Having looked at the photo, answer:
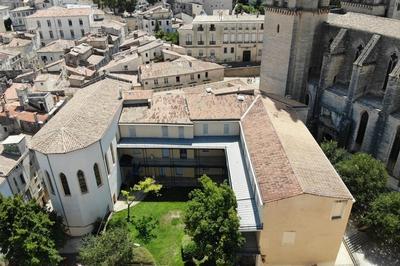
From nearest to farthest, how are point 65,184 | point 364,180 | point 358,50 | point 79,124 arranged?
point 65,184
point 364,180
point 79,124
point 358,50

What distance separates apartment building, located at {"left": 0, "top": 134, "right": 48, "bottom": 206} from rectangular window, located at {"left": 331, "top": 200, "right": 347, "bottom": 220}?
29173 millimetres

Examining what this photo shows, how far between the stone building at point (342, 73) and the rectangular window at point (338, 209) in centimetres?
1547

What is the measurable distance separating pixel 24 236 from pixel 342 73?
4297 cm

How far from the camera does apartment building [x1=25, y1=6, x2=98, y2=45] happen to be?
95062 mm

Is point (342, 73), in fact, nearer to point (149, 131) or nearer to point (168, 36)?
point (149, 131)

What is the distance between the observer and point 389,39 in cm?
4100

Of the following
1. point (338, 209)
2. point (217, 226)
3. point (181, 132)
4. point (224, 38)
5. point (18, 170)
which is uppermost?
point (224, 38)

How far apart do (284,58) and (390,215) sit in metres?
25.7

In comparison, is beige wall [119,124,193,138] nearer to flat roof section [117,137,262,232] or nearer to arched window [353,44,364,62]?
flat roof section [117,137,262,232]

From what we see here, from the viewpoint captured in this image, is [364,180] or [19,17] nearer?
[364,180]

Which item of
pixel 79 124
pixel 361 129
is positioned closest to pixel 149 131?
pixel 79 124

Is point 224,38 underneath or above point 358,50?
underneath

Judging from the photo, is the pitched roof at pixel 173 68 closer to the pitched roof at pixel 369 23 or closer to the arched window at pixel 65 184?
the pitched roof at pixel 369 23

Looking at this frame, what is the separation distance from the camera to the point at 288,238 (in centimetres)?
3089
